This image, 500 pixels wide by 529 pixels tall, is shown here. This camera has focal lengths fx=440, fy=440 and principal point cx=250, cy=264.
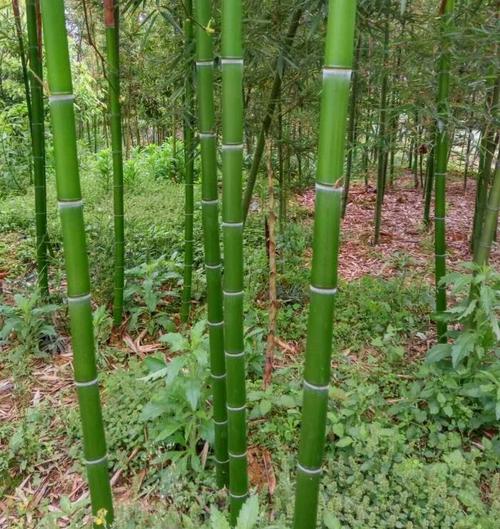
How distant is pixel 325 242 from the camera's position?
0.82 m

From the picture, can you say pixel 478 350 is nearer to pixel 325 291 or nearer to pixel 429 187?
pixel 325 291

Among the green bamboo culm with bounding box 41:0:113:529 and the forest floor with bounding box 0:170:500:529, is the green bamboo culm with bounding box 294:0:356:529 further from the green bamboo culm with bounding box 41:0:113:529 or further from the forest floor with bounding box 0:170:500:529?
the forest floor with bounding box 0:170:500:529

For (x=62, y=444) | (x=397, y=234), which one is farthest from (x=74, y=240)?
(x=397, y=234)

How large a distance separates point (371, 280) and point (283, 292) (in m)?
0.71

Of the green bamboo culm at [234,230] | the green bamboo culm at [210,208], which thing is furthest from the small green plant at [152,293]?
the green bamboo culm at [234,230]

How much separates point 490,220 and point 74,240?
172cm

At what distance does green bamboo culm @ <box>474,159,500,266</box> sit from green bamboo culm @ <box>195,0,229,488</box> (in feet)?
4.23

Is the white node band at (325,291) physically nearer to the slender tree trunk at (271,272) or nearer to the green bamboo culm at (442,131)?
the slender tree trunk at (271,272)

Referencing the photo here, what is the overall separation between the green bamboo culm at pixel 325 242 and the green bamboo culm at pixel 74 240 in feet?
1.65

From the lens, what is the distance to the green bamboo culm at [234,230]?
926mm

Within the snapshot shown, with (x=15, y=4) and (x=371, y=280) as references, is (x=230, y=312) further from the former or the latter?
(x=371, y=280)

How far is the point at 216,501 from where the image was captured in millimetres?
1504

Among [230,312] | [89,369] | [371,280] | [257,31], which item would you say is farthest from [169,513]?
[371,280]

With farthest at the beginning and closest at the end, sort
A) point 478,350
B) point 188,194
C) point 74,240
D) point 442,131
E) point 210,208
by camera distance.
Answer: point 188,194 < point 442,131 < point 478,350 < point 210,208 < point 74,240
